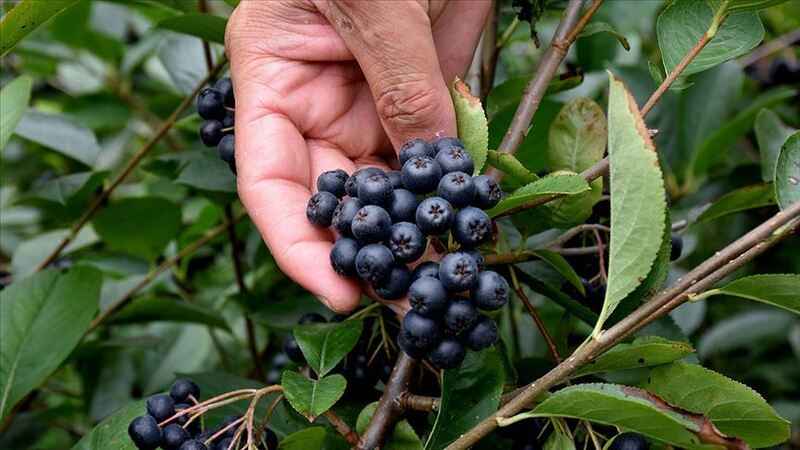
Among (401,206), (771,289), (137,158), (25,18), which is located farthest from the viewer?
(137,158)

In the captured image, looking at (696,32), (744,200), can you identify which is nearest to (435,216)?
(696,32)

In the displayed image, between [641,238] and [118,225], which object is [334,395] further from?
[118,225]

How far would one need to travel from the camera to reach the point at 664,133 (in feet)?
9.39

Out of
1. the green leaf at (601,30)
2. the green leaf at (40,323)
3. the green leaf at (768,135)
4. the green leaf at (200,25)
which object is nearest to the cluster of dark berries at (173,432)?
the green leaf at (40,323)

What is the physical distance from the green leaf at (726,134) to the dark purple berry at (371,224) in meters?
1.43

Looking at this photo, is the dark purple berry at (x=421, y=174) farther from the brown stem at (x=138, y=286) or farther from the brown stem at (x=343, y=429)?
the brown stem at (x=138, y=286)

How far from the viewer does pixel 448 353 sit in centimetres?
138

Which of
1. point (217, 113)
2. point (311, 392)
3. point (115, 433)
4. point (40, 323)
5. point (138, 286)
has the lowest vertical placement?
point (138, 286)

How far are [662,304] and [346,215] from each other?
Answer: 0.49m

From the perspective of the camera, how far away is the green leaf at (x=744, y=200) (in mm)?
1826

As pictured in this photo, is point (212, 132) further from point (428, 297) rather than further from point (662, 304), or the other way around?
point (662, 304)

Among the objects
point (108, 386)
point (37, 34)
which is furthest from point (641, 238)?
point (37, 34)

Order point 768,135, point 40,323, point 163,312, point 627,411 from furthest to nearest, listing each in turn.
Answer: point 163,312 < point 768,135 < point 40,323 < point 627,411

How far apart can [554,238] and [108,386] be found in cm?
132
